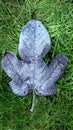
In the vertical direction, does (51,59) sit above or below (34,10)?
below

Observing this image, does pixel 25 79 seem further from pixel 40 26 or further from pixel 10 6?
pixel 10 6

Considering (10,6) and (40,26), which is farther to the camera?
(10,6)

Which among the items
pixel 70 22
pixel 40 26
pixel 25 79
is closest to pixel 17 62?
pixel 25 79
